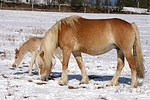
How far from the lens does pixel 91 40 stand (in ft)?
27.8

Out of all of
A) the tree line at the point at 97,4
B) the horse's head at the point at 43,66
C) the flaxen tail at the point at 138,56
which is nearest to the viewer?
the flaxen tail at the point at 138,56

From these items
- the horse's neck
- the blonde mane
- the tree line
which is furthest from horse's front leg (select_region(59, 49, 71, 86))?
the tree line

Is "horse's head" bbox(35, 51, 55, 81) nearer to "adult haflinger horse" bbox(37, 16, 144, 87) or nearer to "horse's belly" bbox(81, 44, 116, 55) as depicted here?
"adult haflinger horse" bbox(37, 16, 144, 87)

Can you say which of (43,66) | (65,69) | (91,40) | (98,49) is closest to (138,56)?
(98,49)

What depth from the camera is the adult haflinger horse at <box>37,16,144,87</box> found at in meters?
8.22

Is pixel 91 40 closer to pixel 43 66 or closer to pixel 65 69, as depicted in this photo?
pixel 65 69

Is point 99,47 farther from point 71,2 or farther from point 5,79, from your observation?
point 71,2

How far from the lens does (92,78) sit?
9.47 m

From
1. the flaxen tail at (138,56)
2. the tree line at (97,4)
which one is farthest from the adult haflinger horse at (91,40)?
the tree line at (97,4)

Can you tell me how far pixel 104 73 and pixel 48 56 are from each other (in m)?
2.51

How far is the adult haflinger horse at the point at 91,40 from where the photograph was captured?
8.22 meters

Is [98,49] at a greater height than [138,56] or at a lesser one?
greater

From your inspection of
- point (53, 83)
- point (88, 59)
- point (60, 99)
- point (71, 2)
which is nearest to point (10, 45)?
point (88, 59)

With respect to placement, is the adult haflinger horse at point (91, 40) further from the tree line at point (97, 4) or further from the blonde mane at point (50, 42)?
the tree line at point (97, 4)
